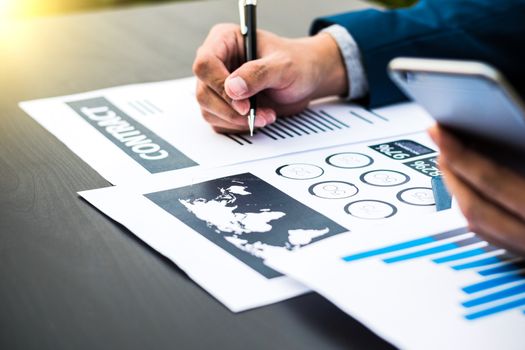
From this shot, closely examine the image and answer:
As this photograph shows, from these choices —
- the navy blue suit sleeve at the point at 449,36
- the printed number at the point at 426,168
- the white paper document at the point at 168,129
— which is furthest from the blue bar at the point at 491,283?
the navy blue suit sleeve at the point at 449,36

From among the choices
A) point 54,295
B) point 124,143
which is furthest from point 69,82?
point 54,295

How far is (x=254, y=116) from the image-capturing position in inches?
36.1

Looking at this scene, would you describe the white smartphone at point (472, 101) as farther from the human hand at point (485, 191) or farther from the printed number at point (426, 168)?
the printed number at point (426, 168)

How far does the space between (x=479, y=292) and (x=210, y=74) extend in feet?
1.51

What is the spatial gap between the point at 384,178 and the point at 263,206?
0.45ft

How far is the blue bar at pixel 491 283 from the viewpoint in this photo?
583 mm

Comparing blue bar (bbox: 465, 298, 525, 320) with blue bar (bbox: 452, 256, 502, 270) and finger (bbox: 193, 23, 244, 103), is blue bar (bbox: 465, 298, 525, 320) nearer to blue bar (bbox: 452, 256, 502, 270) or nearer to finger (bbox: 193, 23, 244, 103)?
blue bar (bbox: 452, 256, 502, 270)

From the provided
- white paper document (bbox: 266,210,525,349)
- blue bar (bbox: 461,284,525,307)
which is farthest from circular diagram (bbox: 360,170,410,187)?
blue bar (bbox: 461,284,525,307)

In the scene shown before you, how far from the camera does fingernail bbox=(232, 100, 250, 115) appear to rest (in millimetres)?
901

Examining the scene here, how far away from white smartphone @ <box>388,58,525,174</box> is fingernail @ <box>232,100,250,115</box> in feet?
1.16

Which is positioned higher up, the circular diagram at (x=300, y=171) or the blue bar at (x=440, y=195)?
the blue bar at (x=440, y=195)

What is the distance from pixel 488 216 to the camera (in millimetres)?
588

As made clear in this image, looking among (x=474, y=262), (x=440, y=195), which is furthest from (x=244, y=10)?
(x=474, y=262)

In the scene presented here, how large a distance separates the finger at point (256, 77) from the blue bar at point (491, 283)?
0.39m
